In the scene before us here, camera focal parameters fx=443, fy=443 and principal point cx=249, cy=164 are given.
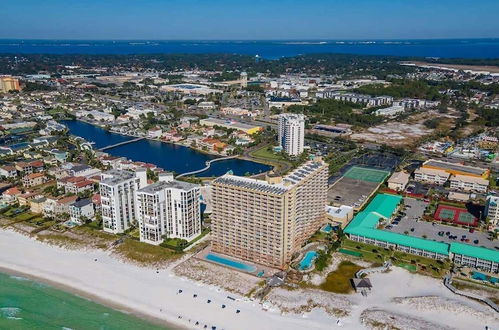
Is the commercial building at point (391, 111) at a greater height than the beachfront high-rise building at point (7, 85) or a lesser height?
lesser

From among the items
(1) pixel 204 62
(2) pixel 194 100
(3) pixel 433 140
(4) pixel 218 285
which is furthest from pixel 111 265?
(1) pixel 204 62

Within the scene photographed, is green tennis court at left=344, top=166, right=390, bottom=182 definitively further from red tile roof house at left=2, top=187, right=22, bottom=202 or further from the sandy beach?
red tile roof house at left=2, top=187, right=22, bottom=202

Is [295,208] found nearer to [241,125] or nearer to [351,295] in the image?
[351,295]

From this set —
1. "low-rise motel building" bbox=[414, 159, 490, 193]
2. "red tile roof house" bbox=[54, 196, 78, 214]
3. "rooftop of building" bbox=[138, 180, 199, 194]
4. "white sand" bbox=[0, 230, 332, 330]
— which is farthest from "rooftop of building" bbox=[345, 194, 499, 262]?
"red tile roof house" bbox=[54, 196, 78, 214]

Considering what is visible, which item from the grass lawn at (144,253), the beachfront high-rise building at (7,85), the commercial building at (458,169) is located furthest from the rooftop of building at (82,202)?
the beachfront high-rise building at (7,85)

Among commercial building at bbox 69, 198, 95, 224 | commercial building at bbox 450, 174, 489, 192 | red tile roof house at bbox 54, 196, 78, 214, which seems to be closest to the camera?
commercial building at bbox 69, 198, 95, 224

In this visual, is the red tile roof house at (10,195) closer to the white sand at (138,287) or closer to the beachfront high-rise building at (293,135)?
the white sand at (138,287)
